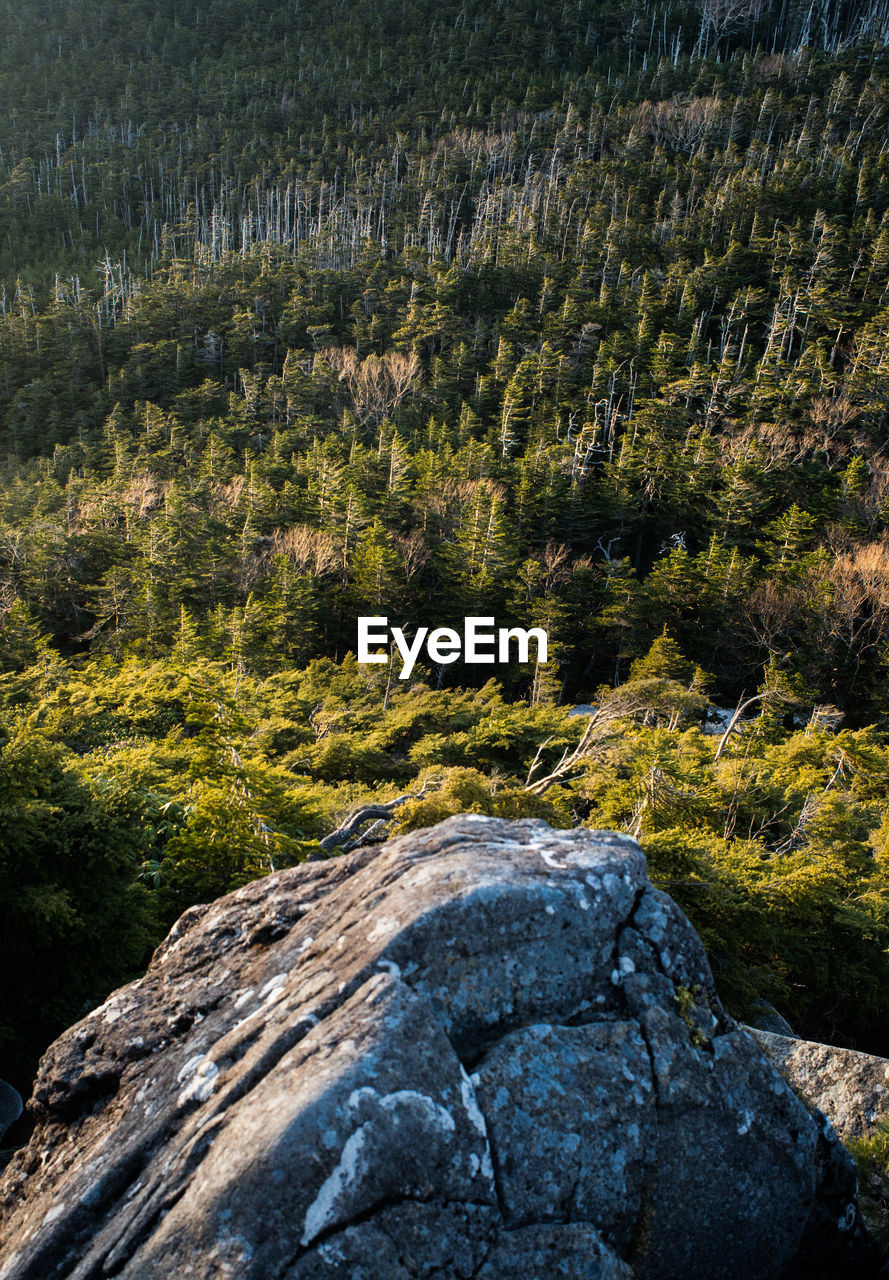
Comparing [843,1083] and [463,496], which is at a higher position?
[843,1083]

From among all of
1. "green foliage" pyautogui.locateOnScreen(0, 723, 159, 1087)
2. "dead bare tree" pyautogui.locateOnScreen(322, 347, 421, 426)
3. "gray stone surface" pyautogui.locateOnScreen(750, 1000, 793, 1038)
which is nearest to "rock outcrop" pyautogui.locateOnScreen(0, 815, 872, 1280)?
"green foliage" pyautogui.locateOnScreen(0, 723, 159, 1087)

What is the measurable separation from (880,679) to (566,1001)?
3630cm

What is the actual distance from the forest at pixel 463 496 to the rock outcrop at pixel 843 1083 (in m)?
1.86

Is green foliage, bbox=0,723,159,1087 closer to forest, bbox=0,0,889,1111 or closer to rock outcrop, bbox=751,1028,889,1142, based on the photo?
forest, bbox=0,0,889,1111

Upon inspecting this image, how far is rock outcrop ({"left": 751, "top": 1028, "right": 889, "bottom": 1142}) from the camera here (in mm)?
5492

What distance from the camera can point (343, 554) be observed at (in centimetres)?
3606

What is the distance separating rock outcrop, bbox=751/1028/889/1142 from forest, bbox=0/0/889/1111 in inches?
73.0

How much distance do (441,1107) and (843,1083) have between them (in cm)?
460

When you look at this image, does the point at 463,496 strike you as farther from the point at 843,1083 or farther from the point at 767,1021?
the point at 843,1083

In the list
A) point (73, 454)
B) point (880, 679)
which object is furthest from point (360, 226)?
point (880, 679)

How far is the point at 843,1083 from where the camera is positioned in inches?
225

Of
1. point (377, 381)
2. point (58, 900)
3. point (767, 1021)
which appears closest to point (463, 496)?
point (377, 381)

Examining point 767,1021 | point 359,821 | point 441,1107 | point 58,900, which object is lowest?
point 767,1021

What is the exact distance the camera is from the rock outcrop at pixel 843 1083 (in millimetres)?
5492
